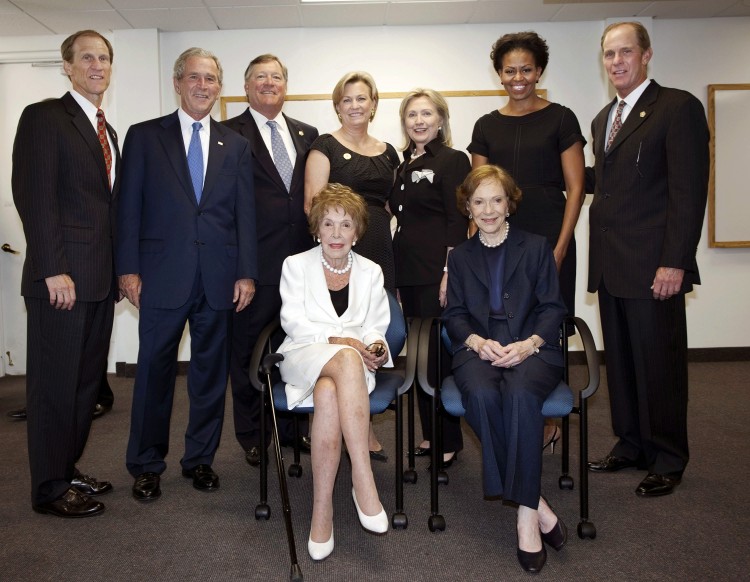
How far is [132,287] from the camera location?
2979 mm

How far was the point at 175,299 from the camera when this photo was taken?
3.00 metres

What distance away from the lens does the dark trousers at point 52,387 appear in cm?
285

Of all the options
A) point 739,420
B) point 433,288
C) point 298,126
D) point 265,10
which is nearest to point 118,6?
point 265,10

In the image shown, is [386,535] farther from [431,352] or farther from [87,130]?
[87,130]

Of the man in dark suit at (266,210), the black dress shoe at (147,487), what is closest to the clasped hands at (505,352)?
the man in dark suit at (266,210)

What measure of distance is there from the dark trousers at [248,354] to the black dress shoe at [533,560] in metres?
1.45

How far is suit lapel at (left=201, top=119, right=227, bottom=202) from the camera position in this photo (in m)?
3.06

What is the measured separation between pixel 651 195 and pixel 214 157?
200cm

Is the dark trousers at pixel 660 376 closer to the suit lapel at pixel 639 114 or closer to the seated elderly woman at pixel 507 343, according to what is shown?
the seated elderly woman at pixel 507 343

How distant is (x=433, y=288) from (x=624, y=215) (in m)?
0.95

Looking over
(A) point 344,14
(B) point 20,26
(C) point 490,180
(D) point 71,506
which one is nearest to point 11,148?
(B) point 20,26

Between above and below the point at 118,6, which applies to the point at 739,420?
below

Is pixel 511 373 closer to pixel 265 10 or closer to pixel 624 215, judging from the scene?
pixel 624 215

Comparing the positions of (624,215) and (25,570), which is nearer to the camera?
(25,570)
